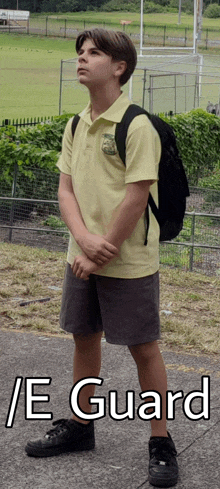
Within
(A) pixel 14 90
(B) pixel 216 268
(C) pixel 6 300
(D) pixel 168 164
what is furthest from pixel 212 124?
(A) pixel 14 90

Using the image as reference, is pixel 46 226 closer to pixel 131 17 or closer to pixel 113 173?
pixel 113 173

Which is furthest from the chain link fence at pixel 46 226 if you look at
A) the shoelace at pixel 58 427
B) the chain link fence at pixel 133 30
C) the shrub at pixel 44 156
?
the chain link fence at pixel 133 30

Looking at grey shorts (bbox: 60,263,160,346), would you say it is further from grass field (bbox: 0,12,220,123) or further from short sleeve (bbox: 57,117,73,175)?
grass field (bbox: 0,12,220,123)

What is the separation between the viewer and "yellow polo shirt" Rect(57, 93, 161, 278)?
3213 millimetres

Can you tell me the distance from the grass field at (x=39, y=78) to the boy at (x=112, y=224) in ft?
82.3

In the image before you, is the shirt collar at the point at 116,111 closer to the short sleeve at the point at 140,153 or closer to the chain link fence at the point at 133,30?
the short sleeve at the point at 140,153

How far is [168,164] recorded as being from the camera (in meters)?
3.38

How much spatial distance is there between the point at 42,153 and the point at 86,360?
321 inches

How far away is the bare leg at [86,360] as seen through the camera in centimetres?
361

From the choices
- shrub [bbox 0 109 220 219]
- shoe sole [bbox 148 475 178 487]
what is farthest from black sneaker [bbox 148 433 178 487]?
shrub [bbox 0 109 220 219]

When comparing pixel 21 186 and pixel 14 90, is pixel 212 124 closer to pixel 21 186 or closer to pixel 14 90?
pixel 21 186

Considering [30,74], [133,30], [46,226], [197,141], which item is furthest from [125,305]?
[133,30]

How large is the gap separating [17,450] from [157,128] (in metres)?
1.58

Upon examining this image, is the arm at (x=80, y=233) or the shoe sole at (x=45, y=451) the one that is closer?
the arm at (x=80, y=233)
